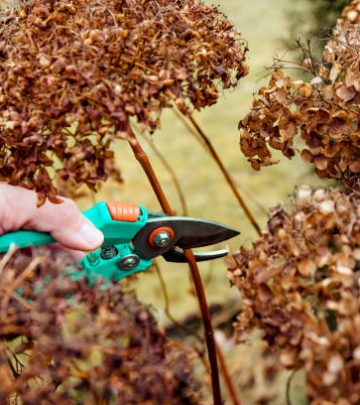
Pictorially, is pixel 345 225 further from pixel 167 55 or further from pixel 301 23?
pixel 301 23

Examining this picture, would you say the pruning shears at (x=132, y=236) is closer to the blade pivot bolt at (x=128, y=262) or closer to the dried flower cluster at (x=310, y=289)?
the blade pivot bolt at (x=128, y=262)

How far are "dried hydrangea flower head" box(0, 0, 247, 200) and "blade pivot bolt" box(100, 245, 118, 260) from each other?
0.94ft

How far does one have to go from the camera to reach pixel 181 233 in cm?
155

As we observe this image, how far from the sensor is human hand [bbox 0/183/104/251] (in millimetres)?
1455

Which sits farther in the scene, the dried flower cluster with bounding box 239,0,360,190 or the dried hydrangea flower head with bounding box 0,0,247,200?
the dried flower cluster with bounding box 239,0,360,190

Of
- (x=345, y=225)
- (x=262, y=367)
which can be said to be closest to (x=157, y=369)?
(x=345, y=225)

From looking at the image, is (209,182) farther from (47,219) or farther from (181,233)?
(47,219)

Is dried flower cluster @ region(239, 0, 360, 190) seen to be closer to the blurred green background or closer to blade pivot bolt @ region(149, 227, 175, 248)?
blade pivot bolt @ region(149, 227, 175, 248)

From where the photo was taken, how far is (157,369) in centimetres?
104

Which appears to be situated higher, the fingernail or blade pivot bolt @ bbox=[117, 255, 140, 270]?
the fingernail

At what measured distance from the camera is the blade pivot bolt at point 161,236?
1.54 meters

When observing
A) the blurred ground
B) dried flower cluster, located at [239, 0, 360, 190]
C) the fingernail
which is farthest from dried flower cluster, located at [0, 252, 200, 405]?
the blurred ground

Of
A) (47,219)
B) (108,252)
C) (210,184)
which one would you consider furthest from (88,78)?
(210,184)

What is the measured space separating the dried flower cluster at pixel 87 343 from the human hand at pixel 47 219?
1.04ft
